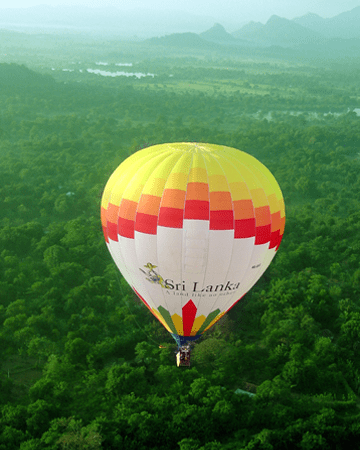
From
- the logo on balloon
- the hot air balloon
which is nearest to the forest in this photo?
the hot air balloon

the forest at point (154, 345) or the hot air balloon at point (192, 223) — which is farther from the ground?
the hot air balloon at point (192, 223)

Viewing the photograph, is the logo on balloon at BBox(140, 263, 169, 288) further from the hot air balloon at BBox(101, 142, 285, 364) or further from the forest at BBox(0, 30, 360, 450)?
the forest at BBox(0, 30, 360, 450)

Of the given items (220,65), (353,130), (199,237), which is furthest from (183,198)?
(220,65)

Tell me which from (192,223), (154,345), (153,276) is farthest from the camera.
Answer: (154,345)

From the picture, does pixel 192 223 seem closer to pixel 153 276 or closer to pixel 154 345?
pixel 153 276

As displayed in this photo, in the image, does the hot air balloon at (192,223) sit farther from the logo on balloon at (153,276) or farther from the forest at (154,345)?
the forest at (154,345)

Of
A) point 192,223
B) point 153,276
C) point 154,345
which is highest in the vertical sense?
point 192,223

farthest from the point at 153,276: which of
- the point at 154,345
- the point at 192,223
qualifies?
the point at 154,345

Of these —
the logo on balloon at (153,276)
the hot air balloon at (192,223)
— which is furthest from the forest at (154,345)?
the logo on balloon at (153,276)
